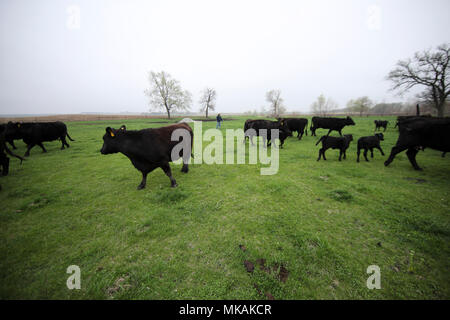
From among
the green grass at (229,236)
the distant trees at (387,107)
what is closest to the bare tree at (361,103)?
the distant trees at (387,107)

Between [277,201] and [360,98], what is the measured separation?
78.5 m

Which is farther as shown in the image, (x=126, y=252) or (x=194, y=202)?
(x=194, y=202)

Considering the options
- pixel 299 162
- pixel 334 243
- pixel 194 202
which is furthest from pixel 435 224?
pixel 194 202

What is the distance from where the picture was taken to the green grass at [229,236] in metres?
2.07

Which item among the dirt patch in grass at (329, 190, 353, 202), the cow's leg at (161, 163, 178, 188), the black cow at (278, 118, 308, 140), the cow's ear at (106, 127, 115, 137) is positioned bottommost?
the dirt patch in grass at (329, 190, 353, 202)

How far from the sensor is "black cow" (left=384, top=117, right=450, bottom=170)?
17.1 feet

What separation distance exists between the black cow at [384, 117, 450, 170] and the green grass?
1.05 meters

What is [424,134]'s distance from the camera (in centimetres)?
551

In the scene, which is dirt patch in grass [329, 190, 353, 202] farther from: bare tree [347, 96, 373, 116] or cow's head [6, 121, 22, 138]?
bare tree [347, 96, 373, 116]

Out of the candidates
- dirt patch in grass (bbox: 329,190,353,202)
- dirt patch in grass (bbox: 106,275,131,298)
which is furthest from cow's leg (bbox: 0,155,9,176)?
dirt patch in grass (bbox: 329,190,353,202)
